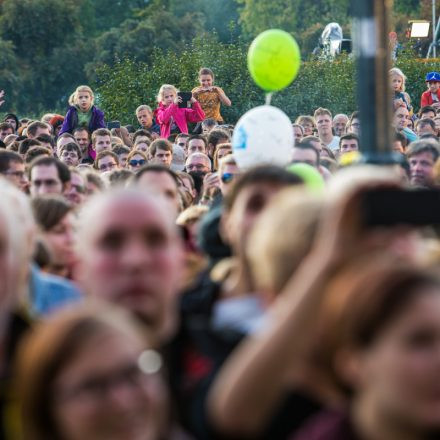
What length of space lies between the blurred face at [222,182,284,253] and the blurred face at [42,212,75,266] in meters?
1.75

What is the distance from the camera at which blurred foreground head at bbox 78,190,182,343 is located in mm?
4422

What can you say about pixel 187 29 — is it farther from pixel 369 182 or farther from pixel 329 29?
pixel 369 182

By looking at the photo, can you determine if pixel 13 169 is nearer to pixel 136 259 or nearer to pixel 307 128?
pixel 136 259

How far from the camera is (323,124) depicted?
749 inches

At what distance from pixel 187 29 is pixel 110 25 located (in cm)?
1835

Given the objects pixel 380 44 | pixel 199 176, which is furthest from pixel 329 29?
pixel 380 44

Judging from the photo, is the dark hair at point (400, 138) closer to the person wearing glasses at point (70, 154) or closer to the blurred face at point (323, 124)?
the person wearing glasses at point (70, 154)

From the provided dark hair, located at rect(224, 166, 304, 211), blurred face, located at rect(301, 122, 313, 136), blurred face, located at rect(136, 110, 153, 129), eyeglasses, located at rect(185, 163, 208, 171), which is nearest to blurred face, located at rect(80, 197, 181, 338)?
dark hair, located at rect(224, 166, 304, 211)

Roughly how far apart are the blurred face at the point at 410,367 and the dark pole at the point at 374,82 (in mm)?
1559

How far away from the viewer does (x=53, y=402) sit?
344 centimetres

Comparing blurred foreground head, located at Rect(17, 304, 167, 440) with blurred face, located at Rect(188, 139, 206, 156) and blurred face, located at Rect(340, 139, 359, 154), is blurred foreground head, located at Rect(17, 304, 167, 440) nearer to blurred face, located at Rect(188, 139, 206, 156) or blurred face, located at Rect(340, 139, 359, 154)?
blurred face, located at Rect(340, 139, 359, 154)

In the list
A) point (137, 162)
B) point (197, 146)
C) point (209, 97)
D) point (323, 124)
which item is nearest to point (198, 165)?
point (137, 162)

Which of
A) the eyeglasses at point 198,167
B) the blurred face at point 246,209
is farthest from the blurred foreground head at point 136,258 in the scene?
the eyeglasses at point 198,167

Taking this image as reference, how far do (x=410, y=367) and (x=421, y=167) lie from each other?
7.71 meters
